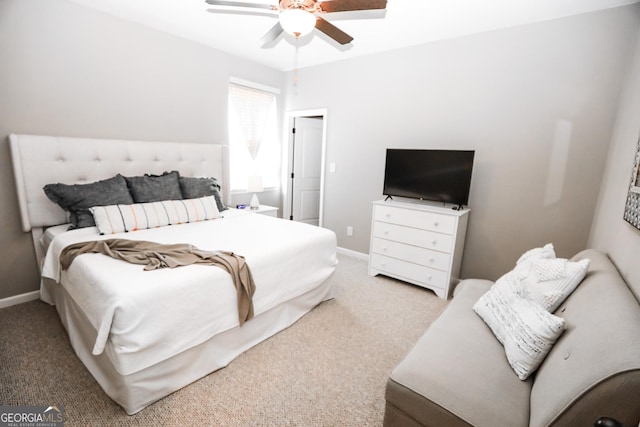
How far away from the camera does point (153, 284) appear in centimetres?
154

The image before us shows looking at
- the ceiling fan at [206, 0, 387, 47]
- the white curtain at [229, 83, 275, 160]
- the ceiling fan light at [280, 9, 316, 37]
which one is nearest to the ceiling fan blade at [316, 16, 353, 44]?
the ceiling fan at [206, 0, 387, 47]

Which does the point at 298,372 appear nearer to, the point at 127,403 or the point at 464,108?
the point at 127,403

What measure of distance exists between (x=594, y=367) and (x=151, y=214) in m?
2.91

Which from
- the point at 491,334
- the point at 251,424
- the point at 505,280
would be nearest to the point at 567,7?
the point at 505,280

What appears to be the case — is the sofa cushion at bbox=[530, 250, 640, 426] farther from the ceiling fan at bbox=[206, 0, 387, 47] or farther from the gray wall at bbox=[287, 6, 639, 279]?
the ceiling fan at bbox=[206, 0, 387, 47]

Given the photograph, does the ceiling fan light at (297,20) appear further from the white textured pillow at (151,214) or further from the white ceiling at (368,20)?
the white textured pillow at (151,214)

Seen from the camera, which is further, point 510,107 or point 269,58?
point 269,58

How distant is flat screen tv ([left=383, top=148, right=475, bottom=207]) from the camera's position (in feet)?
9.81

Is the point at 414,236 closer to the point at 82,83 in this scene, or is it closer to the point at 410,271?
the point at 410,271

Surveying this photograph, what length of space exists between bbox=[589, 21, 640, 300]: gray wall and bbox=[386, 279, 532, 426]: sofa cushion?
80 cm

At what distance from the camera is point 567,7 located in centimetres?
241

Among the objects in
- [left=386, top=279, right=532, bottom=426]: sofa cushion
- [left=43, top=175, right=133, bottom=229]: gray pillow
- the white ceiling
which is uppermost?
the white ceiling

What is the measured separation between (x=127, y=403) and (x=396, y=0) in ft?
10.7

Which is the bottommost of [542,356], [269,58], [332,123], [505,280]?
[542,356]
